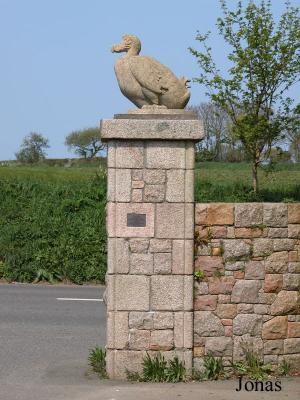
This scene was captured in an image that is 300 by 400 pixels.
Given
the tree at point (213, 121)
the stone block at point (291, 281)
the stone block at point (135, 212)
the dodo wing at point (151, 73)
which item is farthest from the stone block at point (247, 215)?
the tree at point (213, 121)

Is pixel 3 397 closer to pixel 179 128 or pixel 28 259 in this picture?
pixel 179 128

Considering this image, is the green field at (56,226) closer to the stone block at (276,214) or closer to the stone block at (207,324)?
the stone block at (207,324)

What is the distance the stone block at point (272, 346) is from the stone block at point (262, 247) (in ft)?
2.86

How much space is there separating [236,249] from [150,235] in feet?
2.90

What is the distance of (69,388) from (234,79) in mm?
17616

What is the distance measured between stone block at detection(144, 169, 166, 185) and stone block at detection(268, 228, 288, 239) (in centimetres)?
121

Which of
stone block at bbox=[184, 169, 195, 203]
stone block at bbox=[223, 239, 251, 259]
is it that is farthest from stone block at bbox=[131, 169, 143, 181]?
stone block at bbox=[223, 239, 251, 259]

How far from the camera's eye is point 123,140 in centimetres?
879

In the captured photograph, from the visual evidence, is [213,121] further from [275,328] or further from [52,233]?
[275,328]

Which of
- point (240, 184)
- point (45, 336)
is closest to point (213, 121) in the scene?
point (240, 184)

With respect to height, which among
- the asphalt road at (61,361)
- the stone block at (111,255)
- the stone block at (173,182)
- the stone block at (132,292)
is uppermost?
the stone block at (173,182)

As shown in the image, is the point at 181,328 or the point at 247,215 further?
the point at 247,215

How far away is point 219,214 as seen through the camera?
29.3 feet

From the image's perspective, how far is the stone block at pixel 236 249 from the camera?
8.93 meters
